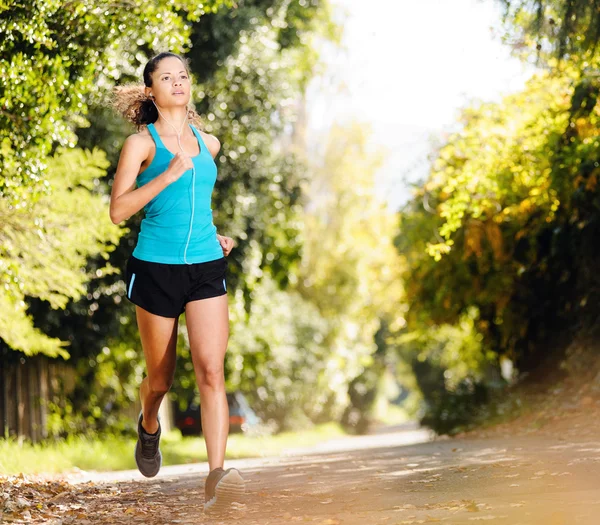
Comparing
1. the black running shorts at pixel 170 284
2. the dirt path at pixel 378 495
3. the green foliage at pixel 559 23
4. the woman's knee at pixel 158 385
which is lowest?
the dirt path at pixel 378 495

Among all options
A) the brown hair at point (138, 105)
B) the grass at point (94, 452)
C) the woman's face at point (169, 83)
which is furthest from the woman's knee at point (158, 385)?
the grass at point (94, 452)

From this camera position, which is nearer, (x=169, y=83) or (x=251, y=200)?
(x=169, y=83)

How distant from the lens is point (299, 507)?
186 inches

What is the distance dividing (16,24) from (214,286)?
3.08 m

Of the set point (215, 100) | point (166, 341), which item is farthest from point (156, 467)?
point (215, 100)

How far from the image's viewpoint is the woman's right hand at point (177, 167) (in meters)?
4.59

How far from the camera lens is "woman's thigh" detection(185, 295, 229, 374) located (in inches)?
190

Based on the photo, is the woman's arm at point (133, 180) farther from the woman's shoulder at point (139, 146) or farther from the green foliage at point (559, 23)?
→ the green foliage at point (559, 23)

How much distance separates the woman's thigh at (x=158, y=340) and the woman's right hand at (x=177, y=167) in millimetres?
752

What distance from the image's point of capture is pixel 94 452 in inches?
476

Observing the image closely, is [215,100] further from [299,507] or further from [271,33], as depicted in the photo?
[299,507]

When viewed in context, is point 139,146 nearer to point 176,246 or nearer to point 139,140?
point 139,140

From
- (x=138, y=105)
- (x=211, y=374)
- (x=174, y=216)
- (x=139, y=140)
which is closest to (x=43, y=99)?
(x=138, y=105)

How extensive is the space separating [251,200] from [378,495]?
11631mm
